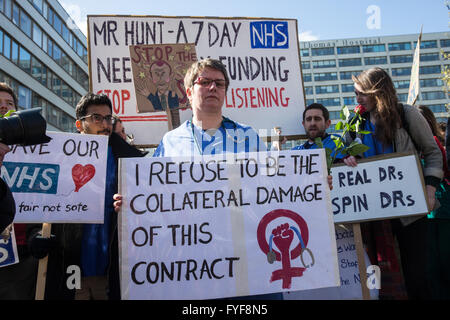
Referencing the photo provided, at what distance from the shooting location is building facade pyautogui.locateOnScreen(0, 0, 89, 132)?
23.9 metres

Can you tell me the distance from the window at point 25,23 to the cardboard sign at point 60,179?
28.1m

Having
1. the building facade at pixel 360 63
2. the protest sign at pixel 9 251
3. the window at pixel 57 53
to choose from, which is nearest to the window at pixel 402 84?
the building facade at pixel 360 63

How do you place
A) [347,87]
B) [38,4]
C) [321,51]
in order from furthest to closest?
1. [321,51]
2. [347,87]
3. [38,4]

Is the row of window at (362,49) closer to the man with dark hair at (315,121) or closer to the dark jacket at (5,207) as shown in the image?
the man with dark hair at (315,121)

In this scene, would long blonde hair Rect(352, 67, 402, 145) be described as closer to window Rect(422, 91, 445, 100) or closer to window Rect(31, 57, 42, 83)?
window Rect(31, 57, 42, 83)

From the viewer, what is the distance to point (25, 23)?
26.2 meters

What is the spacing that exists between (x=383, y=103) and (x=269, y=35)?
1638 millimetres

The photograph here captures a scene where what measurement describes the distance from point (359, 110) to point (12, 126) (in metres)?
2.26

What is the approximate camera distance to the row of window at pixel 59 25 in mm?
28984

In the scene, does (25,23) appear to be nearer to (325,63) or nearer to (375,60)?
(325,63)

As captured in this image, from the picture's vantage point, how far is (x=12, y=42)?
24.3m

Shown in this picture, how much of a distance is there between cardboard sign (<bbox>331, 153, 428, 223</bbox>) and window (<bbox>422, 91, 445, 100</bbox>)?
73772 millimetres

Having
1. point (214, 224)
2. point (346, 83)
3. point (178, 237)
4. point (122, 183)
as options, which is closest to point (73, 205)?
point (122, 183)

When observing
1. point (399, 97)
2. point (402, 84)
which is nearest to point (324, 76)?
point (402, 84)
